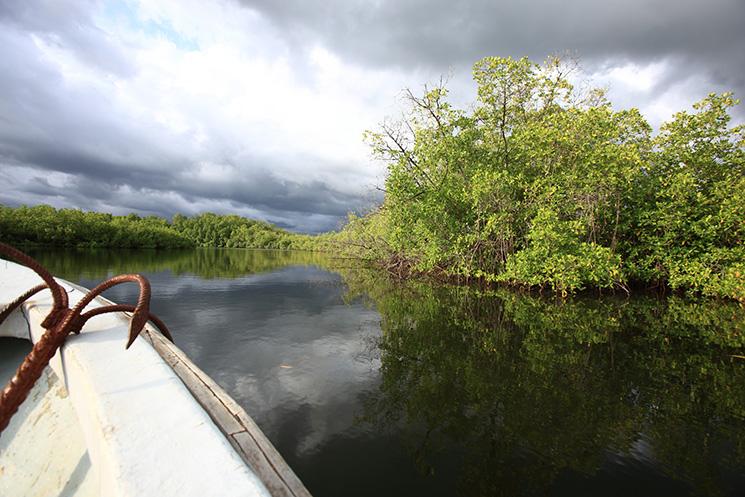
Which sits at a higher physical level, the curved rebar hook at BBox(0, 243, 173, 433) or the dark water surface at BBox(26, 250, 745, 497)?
the curved rebar hook at BBox(0, 243, 173, 433)

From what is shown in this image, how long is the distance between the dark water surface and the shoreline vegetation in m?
5.83

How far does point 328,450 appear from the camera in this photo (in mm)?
3822

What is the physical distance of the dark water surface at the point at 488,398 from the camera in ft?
11.4

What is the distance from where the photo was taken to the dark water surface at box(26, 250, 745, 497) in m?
3.47

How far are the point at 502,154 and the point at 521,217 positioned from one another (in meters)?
4.46

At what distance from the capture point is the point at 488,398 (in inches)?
198

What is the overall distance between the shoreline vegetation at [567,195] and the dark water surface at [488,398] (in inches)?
230

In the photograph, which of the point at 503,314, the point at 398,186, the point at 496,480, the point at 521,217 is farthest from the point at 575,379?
the point at 398,186

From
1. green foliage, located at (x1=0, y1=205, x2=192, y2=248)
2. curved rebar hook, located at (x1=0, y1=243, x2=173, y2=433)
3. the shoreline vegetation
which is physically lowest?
green foliage, located at (x1=0, y1=205, x2=192, y2=248)

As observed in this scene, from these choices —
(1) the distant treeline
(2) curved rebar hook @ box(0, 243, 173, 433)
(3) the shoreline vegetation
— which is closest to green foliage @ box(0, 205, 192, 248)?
(1) the distant treeline

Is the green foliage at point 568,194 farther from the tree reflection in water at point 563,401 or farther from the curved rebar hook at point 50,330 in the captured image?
the curved rebar hook at point 50,330

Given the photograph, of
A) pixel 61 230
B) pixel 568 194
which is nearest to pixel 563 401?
pixel 568 194

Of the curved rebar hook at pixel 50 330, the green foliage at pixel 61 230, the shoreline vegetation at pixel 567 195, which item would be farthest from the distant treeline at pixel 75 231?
the curved rebar hook at pixel 50 330

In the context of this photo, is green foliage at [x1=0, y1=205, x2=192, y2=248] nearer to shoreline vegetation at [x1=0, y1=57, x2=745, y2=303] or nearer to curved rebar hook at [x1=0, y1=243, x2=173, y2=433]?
shoreline vegetation at [x1=0, y1=57, x2=745, y2=303]
